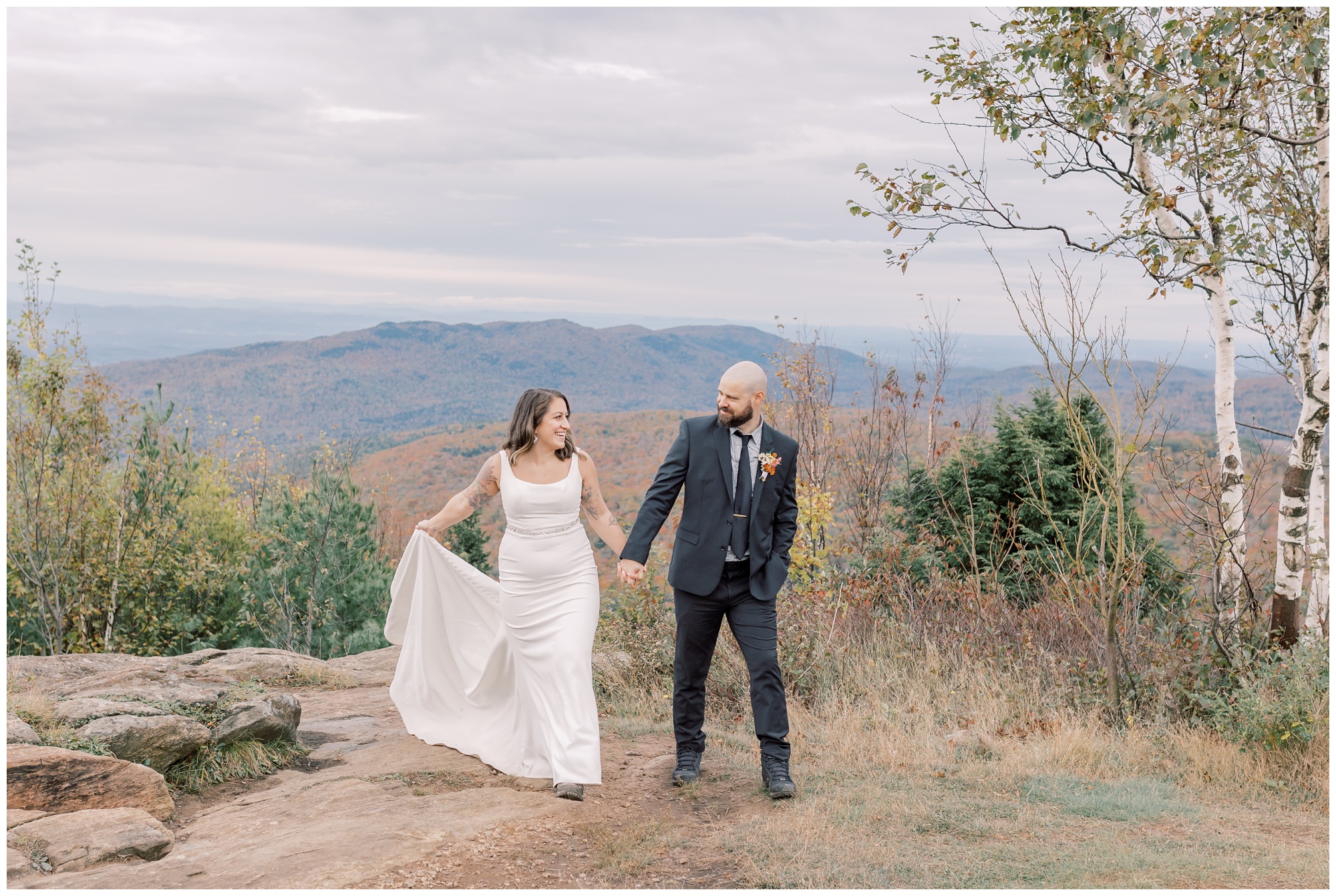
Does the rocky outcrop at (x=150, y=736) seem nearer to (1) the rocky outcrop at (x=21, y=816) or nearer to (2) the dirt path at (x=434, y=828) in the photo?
(2) the dirt path at (x=434, y=828)

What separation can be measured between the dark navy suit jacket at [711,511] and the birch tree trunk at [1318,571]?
4537 mm

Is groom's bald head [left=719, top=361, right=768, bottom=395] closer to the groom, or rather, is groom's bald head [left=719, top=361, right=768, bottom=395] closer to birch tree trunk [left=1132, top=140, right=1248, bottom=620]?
the groom

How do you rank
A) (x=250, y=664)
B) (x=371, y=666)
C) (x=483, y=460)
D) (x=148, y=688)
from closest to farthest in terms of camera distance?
(x=148, y=688), (x=250, y=664), (x=371, y=666), (x=483, y=460)

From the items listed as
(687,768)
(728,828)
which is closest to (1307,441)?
(687,768)

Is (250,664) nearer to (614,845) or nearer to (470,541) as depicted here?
(614,845)

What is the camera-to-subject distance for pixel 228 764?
5.62 meters

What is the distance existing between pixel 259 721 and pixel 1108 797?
4957 mm

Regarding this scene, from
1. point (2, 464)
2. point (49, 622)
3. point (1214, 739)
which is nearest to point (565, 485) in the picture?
point (1214, 739)

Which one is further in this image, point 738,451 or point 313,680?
point 313,680

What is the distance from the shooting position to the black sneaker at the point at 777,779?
509cm

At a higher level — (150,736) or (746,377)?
(746,377)

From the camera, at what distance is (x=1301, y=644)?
6539mm

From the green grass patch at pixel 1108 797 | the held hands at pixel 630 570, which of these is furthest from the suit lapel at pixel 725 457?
the green grass patch at pixel 1108 797

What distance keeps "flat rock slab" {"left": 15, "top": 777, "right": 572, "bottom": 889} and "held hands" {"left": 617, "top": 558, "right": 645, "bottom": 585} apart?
3.91ft
